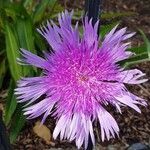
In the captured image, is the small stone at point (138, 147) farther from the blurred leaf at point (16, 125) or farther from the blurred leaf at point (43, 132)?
the blurred leaf at point (16, 125)

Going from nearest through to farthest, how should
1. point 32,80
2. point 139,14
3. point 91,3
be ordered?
point 91,3, point 32,80, point 139,14

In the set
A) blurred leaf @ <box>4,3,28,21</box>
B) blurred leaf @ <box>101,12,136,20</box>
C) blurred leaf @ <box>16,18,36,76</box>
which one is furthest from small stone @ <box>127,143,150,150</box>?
blurred leaf @ <box>101,12,136,20</box>

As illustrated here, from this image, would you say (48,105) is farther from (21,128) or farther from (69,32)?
(21,128)

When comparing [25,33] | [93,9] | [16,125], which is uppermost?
[25,33]

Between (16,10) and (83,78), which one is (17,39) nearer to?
(16,10)

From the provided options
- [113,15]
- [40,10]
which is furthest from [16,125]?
[113,15]

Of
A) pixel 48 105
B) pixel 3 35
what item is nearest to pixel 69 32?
pixel 48 105
